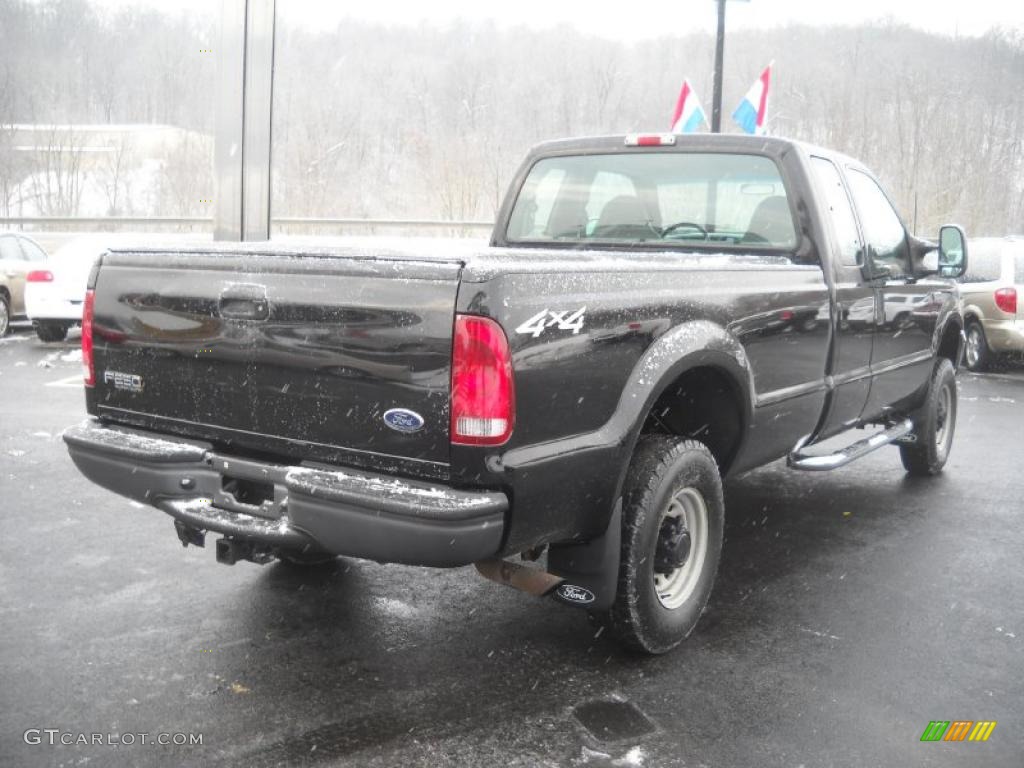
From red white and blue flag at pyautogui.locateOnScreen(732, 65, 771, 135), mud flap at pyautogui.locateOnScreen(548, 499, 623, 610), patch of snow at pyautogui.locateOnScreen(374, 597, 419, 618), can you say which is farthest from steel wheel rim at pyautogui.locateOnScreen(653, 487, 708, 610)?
red white and blue flag at pyautogui.locateOnScreen(732, 65, 771, 135)

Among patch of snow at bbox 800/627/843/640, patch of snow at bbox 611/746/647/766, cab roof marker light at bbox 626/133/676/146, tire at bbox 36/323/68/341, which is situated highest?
cab roof marker light at bbox 626/133/676/146

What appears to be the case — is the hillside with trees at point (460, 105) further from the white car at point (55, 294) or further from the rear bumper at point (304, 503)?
the rear bumper at point (304, 503)

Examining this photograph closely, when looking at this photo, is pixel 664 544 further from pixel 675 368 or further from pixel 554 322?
pixel 554 322

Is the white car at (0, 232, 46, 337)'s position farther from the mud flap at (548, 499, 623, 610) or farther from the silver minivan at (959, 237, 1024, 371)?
the mud flap at (548, 499, 623, 610)

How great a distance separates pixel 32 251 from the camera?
14.8 metres

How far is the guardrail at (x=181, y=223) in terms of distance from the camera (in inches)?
938

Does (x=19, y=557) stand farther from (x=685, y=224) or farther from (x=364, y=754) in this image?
(x=685, y=224)

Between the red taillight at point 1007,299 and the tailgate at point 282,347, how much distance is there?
1012 cm

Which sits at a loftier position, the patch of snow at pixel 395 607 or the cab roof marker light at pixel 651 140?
the cab roof marker light at pixel 651 140

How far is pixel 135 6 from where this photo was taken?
3906 cm

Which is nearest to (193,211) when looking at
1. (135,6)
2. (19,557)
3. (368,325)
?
(135,6)

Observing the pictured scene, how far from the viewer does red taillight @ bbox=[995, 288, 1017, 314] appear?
37.0ft

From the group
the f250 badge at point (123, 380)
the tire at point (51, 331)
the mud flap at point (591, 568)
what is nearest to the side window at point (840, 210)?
the mud flap at point (591, 568)

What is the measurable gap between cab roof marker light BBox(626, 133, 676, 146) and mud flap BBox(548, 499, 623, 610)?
2458 mm
